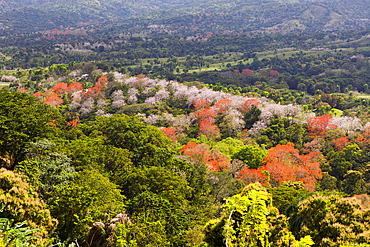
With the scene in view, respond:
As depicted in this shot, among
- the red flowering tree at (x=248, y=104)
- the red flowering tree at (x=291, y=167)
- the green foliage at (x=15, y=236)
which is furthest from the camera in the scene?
the red flowering tree at (x=248, y=104)

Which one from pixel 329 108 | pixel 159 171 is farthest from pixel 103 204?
pixel 329 108

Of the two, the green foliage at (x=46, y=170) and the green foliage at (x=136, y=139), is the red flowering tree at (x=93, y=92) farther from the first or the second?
the green foliage at (x=46, y=170)

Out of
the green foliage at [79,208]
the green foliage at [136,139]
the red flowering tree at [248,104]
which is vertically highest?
the green foliage at [79,208]

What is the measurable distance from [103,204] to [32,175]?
17.0 ft

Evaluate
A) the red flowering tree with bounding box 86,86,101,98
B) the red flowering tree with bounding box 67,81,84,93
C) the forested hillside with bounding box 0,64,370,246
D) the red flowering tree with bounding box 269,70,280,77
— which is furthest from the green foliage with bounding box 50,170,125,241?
the red flowering tree with bounding box 269,70,280,77

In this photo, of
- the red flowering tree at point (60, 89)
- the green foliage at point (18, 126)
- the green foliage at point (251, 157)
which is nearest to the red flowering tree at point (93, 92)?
the red flowering tree at point (60, 89)

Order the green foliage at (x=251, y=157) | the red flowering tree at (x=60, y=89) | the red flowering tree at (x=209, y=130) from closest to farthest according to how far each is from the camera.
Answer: the green foliage at (x=251, y=157), the red flowering tree at (x=209, y=130), the red flowering tree at (x=60, y=89)

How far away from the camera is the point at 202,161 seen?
3947 cm

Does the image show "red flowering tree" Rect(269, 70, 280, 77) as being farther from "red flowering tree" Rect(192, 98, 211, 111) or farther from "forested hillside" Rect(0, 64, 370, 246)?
"red flowering tree" Rect(192, 98, 211, 111)

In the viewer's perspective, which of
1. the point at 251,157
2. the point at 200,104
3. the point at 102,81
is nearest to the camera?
the point at 251,157

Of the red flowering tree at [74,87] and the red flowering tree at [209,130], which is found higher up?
the red flowering tree at [74,87]

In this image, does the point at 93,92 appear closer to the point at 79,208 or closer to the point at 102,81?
the point at 102,81

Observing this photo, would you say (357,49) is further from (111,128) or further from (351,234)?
(351,234)

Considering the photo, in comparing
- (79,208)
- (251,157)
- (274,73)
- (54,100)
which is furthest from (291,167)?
(274,73)
